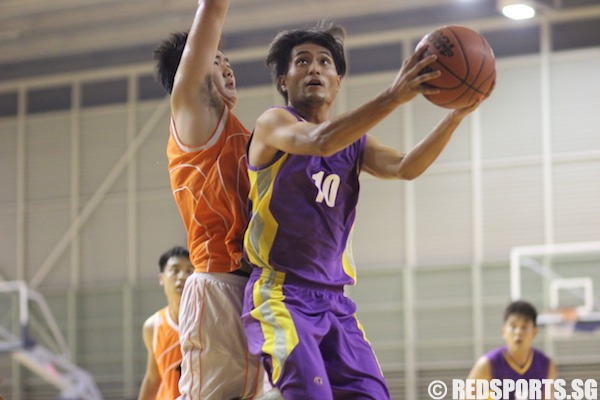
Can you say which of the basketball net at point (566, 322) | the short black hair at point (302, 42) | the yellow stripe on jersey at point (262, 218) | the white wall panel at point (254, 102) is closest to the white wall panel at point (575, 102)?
the basketball net at point (566, 322)

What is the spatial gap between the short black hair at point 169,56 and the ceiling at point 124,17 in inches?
472

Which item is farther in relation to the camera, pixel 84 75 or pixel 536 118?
pixel 84 75

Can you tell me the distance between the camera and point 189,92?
3.94 meters

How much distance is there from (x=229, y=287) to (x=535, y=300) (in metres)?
11.6

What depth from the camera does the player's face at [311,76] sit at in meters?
3.77

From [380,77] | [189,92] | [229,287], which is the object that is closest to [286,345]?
[229,287]

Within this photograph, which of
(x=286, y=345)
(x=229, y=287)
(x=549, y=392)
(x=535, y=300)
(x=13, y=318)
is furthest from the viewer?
(x=13, y=318)

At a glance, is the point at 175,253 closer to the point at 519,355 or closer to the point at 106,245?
the point at 519,355

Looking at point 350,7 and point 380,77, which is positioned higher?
point 350,7

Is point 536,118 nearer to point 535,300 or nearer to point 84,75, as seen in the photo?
point 535,300

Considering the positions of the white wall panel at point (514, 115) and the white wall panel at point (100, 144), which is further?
the white wall panel at point (100, 144)

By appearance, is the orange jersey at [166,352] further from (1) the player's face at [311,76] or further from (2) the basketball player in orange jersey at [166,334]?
(1) the player's face at [311,76]

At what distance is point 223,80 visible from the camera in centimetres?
410

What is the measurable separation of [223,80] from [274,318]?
1067 millimetres
